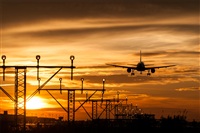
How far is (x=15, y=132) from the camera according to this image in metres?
51.2

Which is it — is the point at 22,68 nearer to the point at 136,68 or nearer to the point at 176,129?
the point at 176,129

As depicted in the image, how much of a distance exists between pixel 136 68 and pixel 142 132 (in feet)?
134

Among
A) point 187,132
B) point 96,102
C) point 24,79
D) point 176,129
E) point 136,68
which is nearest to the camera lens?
point 24,79

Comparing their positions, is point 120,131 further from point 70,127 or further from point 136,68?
point 136,68

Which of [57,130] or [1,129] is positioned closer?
[1,129]

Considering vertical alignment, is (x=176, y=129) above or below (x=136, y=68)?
below

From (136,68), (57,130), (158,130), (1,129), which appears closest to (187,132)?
(158,130)

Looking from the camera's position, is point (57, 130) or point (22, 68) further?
point (57, 130)

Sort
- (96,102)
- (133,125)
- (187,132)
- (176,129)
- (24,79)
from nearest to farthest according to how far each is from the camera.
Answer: (24,79), (187,132), (176,129), (133,125), (96,102)

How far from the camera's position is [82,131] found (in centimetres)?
5762

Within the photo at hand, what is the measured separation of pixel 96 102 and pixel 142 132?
49281mm

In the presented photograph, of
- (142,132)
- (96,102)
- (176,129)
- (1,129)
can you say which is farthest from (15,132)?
(96,102)

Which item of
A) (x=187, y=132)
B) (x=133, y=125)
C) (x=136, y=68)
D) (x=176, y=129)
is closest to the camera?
(x=187, y=132)

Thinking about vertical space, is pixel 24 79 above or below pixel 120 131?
above
